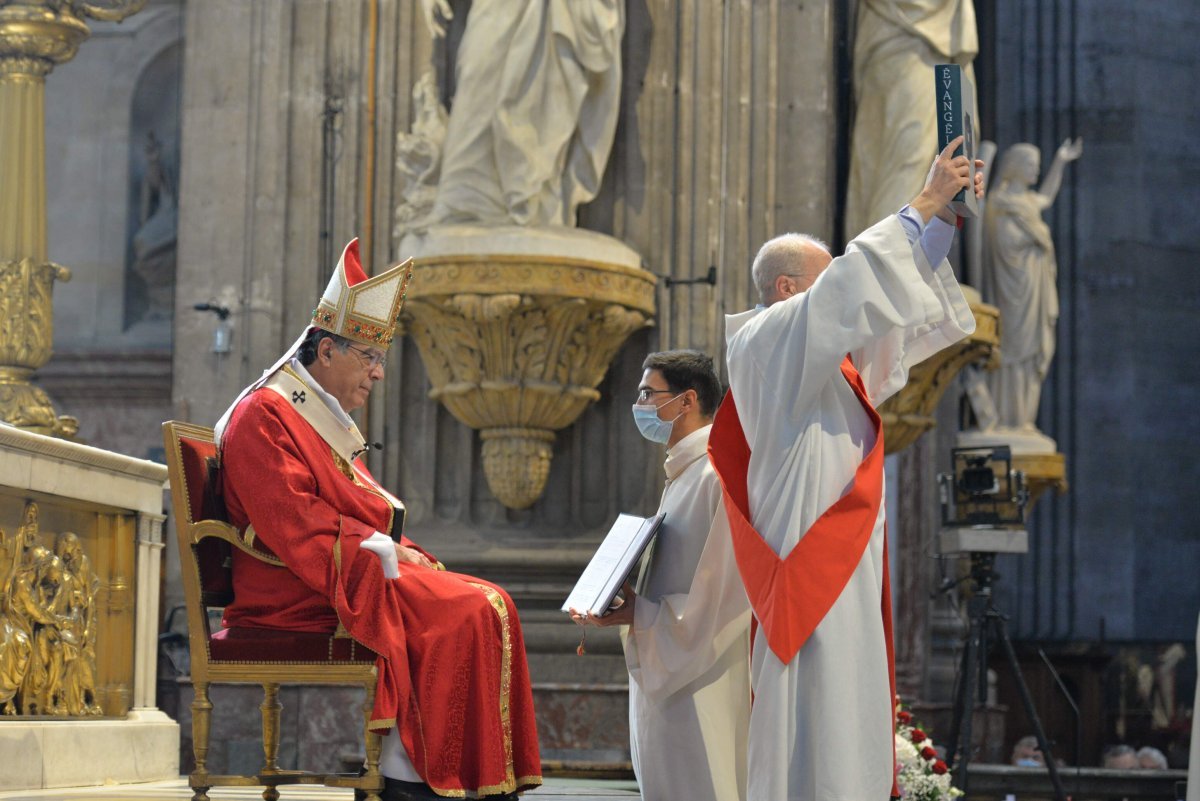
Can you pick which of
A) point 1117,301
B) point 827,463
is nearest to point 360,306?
point 827,463

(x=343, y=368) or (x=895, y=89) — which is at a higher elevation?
(x=895, y=89)

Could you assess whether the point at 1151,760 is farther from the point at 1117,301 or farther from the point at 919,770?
the point at 919,770

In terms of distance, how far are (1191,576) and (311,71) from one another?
8.54m

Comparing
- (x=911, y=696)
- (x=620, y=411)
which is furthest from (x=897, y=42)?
(x=911, y=696)

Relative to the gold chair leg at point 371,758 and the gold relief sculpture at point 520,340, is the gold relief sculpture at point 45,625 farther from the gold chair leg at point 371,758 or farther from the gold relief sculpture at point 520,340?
the gold relief sculpture at point 520,340

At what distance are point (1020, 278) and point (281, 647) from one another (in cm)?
853

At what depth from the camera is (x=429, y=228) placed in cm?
859

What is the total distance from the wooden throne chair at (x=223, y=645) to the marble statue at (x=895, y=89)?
4841 millimetres

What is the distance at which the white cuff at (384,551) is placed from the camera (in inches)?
198

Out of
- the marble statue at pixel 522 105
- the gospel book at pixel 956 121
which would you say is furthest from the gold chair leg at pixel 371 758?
the marble statue at pixel 522 105

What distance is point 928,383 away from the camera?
9.53 metres

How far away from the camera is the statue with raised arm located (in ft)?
41.8

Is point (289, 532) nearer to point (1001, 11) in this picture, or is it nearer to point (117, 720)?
point (117, 720)

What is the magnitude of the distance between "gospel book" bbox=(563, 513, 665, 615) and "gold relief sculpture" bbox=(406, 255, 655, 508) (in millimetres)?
3222
